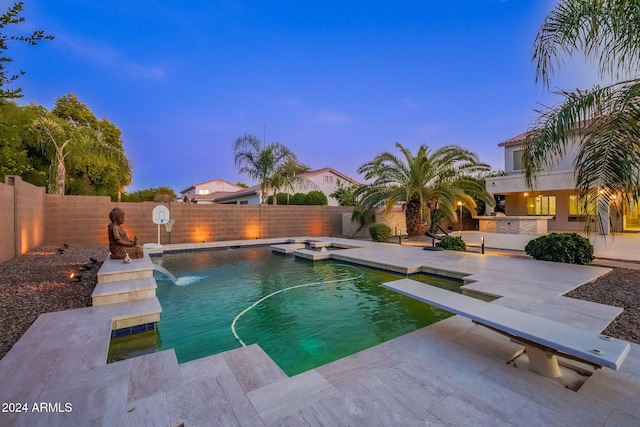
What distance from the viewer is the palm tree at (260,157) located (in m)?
16.9

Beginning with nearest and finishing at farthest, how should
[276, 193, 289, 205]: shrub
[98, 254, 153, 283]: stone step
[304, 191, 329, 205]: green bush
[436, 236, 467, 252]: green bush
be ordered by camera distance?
[98, 254, 153, 283]: stone step, [436, 236, 467, 252]: green bush, [304, 191, 329, 205]: green bush, [276, 193, 289, 205]: shrub

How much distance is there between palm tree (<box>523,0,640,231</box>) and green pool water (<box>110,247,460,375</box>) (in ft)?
10.6

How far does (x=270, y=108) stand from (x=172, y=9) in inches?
420

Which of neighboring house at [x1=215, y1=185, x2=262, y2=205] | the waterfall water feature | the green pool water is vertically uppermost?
neighboring house at [x1=215, y1=185, x2=262, y2=205]

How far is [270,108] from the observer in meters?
25.5

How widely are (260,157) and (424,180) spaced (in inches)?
362

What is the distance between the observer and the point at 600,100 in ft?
14.9

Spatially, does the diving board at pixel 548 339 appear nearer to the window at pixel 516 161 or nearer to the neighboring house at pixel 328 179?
the window at pixel 516 161

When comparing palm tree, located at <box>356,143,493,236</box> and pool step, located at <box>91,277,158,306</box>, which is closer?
pool step, located at <box>91,277,158,306</box>

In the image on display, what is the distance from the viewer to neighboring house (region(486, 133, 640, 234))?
14.9 m

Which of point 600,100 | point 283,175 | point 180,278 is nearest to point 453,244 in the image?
point 600,100

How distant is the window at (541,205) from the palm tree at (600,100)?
16.3 meters

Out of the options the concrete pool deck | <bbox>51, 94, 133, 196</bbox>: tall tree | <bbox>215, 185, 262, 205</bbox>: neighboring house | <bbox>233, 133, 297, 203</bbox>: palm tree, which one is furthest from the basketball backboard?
<bbox>215, 185, 262, 205</bbox>: neighboring house

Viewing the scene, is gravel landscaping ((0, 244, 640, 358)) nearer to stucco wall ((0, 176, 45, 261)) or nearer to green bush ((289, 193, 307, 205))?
stucco wall ((0, 176, 45, 261))
